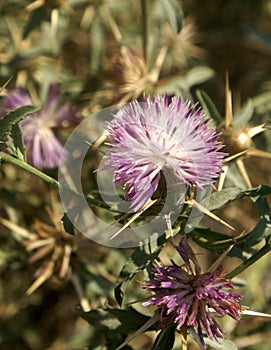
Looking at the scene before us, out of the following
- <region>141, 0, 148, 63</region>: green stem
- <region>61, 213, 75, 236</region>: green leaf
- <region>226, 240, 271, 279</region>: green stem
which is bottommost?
<region>226, 240, 271, 279</region>: green stem

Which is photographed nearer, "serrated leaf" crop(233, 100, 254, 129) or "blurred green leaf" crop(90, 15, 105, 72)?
"serrated leaf" crop(233, 100, 254, 129)

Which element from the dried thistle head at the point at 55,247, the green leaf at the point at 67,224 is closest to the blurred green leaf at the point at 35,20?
the dried thistle head at the point at 55,247

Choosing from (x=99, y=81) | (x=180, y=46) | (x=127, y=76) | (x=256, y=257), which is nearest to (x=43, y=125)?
(x=127, y=76)

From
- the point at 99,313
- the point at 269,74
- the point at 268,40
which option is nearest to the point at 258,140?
the point at 268,40

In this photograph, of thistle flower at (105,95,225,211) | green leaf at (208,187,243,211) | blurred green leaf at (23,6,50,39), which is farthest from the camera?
blurred green leaf at (23,6,50,39)

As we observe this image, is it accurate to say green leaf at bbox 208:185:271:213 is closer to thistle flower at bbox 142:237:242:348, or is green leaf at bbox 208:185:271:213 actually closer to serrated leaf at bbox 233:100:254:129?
thistle flower at bbox 142:237:242:348

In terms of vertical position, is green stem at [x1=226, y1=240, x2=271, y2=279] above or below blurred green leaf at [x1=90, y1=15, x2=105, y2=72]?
below

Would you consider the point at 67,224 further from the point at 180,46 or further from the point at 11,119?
the point at 180,46

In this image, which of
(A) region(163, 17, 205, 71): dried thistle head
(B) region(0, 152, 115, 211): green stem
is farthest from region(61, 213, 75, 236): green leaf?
(A) region(163, 17, 205, 71): dried thistle head

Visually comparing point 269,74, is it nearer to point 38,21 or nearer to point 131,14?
point 131,14
